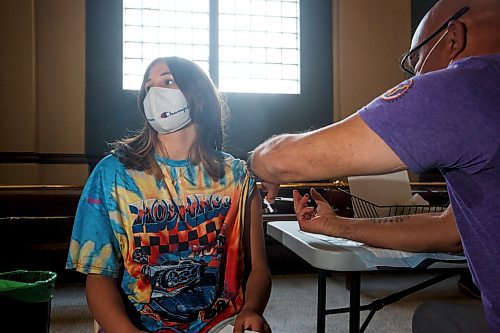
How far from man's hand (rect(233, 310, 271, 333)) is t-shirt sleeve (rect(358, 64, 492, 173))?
0.60m

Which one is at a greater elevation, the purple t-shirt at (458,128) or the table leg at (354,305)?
the purple t-shirt at (458,128)

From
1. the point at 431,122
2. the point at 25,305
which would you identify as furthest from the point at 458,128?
the point at 25,305

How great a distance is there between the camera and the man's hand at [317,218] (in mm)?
1225

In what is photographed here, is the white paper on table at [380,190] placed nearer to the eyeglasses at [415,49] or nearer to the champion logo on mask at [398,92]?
the eyeglasses at [415,49]

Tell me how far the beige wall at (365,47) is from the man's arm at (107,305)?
4743 millimetres

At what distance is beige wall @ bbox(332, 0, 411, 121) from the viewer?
5.54 meters

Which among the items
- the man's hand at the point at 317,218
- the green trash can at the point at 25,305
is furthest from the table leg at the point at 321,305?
the green trash can at the point at 25,305

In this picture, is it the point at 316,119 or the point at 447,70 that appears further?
the point at 316,119

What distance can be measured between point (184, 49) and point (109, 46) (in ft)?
2.96

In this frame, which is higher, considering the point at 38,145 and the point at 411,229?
the point at 38,145

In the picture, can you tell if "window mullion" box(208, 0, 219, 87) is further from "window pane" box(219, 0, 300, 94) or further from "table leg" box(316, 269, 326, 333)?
"table leg" box(316, 269, 326, 333)

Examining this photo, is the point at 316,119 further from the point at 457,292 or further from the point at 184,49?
the point at 457,292

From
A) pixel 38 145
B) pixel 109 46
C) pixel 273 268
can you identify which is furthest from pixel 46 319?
pixel 109 46

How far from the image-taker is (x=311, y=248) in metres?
1.08
